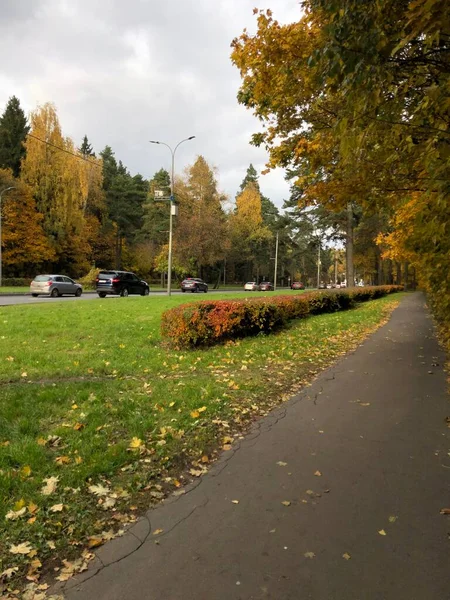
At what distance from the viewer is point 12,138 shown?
4478 cm

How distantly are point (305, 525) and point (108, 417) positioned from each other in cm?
266

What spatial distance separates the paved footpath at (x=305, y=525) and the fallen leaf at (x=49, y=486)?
813 mm

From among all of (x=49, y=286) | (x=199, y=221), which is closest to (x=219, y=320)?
(x=49, y=286)

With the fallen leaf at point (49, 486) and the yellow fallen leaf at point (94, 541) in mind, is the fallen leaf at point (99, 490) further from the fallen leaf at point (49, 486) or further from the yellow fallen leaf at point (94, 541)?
the yellow fallen leaf at point (94, 541)

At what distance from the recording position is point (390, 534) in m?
2.66

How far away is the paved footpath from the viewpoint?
7.27 feet

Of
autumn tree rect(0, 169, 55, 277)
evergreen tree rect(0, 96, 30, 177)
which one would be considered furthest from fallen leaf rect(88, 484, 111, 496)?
evergreen tree rect(0, 96, 30, 177)

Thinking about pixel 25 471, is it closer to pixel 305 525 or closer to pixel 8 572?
pixel 8 572

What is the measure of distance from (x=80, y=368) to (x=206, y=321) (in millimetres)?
2762

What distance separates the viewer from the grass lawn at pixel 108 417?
2857mm

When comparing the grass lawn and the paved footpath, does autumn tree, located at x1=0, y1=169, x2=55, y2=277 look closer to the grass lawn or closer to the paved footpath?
the grass lawn

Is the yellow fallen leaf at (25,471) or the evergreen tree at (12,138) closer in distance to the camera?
the yellow fallen leaf at (25,471)

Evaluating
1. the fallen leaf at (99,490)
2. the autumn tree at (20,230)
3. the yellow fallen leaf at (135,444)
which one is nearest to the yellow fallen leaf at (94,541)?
the fallen leaf at (99,490)

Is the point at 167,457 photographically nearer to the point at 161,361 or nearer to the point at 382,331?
the point at 161,361
